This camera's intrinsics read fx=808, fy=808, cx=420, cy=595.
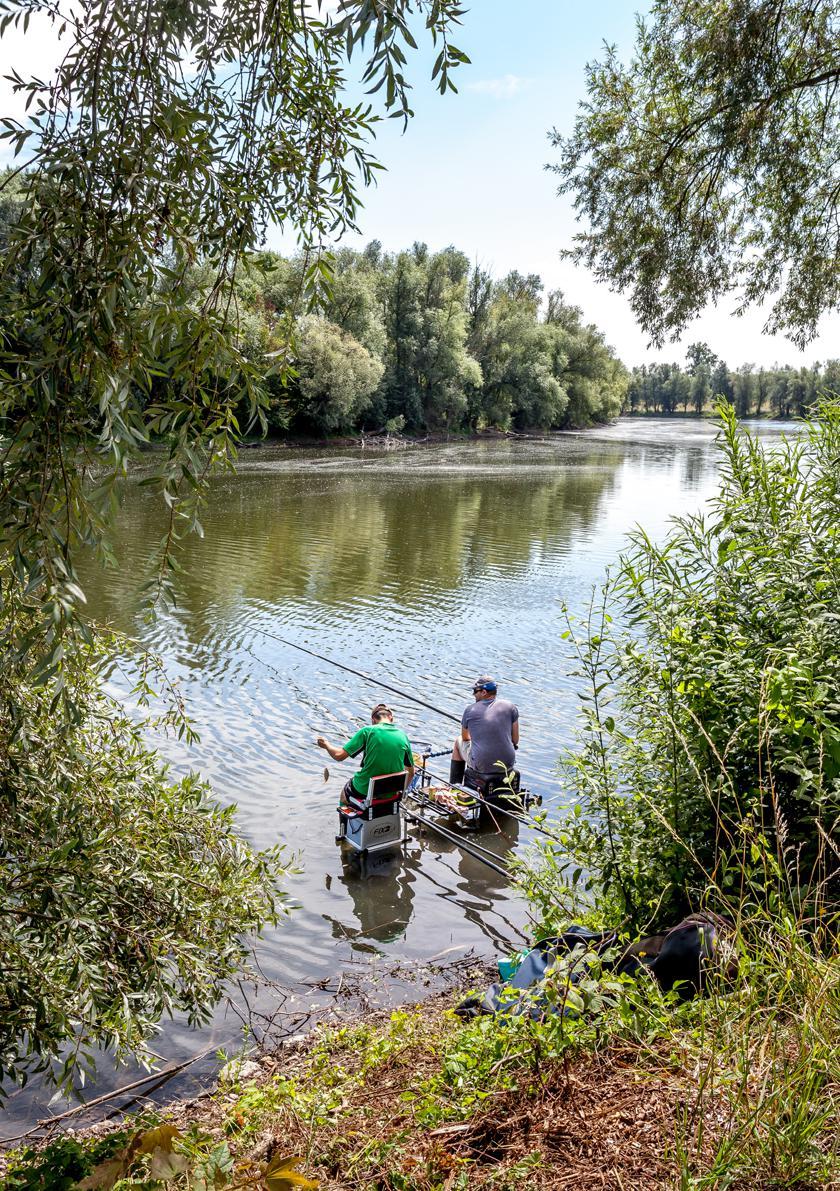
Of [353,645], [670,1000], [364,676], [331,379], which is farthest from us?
[331,379]

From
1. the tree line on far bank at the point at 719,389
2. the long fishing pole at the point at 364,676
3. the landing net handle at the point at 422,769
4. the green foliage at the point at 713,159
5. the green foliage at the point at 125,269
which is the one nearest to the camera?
the green foliage at the point at 125,269

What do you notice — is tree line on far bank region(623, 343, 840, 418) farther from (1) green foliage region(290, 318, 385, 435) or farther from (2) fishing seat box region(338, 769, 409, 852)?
(2) fishing seat box region(338, 769, 409, 852)

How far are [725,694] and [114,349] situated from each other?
12.8 feet

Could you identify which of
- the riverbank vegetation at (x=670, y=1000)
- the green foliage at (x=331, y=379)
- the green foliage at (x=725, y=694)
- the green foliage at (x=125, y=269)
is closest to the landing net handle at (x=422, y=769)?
the riverbank vegetation at (x=670, y=1000)

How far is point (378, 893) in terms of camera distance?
7910mm

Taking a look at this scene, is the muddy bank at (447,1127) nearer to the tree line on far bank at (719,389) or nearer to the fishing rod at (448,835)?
the fishing rod at (448,835)

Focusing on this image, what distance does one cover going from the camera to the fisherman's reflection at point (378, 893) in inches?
287

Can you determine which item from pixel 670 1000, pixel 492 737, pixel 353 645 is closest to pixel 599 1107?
pixel 670 1000

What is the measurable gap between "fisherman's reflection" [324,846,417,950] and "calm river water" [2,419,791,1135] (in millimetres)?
26

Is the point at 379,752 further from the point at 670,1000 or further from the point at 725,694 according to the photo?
the point at 670,1000

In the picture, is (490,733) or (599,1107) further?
(490,733)

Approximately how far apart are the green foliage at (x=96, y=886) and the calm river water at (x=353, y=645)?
4.92 ft

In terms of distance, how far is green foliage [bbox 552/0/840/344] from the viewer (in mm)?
7117

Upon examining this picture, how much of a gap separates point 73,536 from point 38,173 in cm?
121
